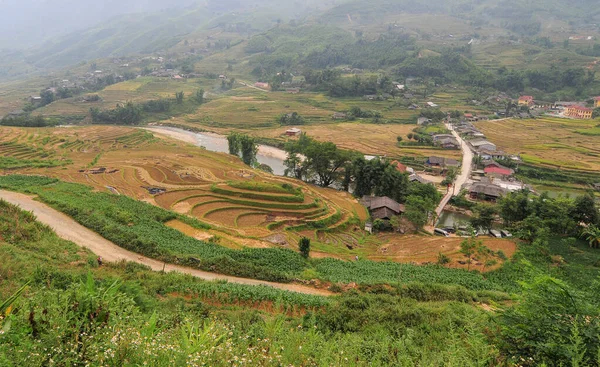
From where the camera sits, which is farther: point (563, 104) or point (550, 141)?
point (563, 104)

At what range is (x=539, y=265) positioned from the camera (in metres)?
23.9

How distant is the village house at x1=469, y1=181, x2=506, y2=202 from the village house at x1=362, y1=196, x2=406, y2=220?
45.7ft

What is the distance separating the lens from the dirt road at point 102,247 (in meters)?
19.4

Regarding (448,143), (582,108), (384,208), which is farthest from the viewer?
(582,108)

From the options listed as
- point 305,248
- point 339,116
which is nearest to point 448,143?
point 339,116

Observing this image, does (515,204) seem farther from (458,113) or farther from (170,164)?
(458,113)

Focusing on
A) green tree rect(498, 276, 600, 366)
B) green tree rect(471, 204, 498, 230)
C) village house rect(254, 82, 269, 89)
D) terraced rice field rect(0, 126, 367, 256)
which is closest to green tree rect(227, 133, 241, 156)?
terraced rice field rect(0, 126, 367, 256)

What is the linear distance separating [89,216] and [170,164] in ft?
75.3

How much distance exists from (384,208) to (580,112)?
80.8 m

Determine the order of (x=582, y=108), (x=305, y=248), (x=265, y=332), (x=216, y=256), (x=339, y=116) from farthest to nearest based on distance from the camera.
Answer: (x=339, y=116)
(x=582, y=108)
(x=305, y=248)
(x=216, y=256)
(x=265, y=332)

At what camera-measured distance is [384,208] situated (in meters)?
38.8

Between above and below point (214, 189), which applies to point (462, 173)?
below

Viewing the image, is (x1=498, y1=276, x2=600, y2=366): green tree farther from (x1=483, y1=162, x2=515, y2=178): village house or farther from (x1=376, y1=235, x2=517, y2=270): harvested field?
(x1=483, y1=162, x2=515, y2=178): village house

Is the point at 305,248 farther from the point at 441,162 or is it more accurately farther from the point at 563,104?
the point at 563,104
